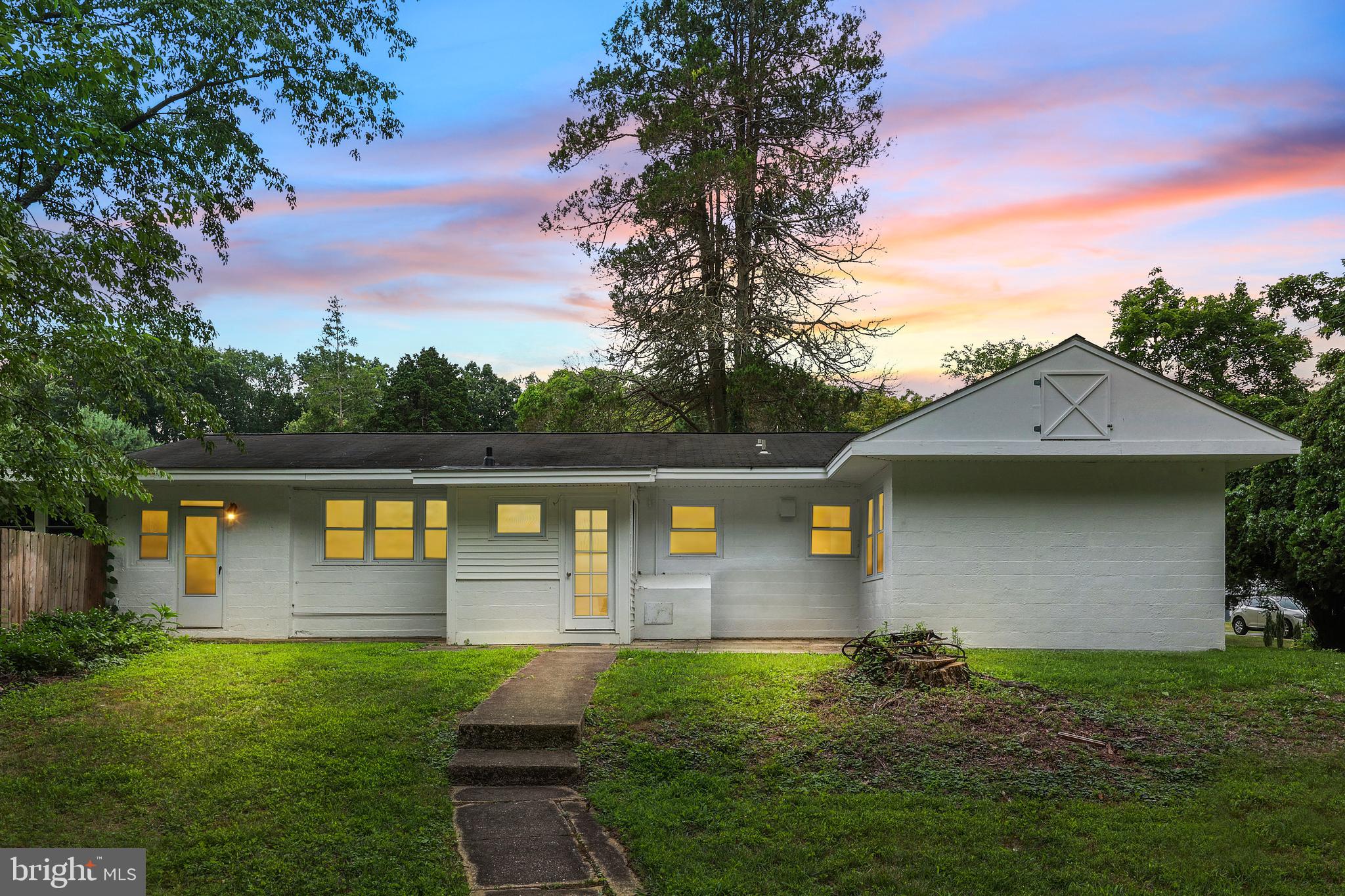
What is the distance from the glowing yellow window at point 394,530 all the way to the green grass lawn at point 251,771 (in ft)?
12.1

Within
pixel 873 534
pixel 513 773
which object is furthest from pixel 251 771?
pixel 873 534

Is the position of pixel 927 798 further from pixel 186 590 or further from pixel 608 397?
pixel 608 397

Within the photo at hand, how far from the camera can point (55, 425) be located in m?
8.56

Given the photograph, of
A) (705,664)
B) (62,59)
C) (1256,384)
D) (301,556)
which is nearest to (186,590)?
(301,556)

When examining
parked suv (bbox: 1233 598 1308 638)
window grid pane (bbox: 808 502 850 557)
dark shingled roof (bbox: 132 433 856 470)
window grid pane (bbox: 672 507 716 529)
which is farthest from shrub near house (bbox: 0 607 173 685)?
parked suv (bbox: 1233 598 1308 638)

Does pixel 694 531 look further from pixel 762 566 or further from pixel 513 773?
pixel 513 773

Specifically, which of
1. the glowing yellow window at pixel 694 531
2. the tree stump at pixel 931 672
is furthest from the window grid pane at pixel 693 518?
the tree stump at pixel 931 672

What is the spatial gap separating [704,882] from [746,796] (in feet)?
4.35

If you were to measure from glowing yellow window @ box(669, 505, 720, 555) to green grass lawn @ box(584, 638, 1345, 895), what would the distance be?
4087 millimetres

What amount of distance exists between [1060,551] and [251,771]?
30.0 ft

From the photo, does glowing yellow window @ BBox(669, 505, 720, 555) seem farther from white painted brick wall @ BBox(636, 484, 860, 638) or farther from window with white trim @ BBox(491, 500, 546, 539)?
window with white trim @ BBox(491, 500, 546, 539)

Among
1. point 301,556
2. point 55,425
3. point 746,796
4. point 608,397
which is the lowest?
point 746,796

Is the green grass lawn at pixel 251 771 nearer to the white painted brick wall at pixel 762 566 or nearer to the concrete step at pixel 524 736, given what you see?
the concrete step at pixel 524 736

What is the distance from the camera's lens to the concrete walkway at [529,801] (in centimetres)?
470
